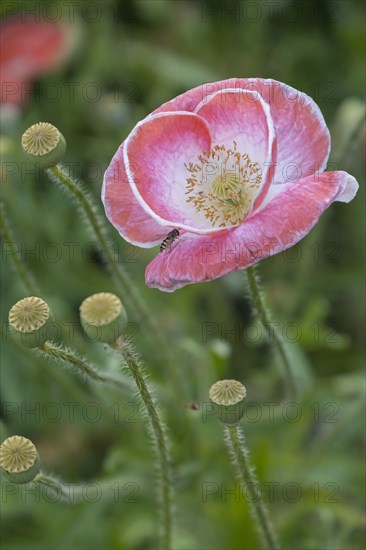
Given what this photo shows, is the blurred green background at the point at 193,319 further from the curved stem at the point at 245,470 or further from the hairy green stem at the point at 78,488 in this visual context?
the curved stem at the point at 245,470

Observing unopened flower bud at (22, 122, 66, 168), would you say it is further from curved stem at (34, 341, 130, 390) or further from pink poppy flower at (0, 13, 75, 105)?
pink poppy flower at (0, 13, 75, 105)

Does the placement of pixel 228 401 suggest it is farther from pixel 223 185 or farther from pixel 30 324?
pixel 223 185

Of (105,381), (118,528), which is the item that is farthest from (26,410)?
(105,381)

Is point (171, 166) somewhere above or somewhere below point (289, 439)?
above

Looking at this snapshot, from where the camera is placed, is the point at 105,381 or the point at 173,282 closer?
the point at 173,282

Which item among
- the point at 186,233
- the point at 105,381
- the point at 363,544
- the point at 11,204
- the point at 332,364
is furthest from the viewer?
the point at 332,364

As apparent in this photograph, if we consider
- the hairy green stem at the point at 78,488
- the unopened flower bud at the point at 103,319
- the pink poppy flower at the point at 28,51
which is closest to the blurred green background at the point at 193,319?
the hairy green stem at the point at 78,488

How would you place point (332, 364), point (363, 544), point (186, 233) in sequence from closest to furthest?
point (186, 233) → point (363, 544) → point (332, 364)

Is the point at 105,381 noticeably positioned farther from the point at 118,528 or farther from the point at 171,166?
the point at 118,528
